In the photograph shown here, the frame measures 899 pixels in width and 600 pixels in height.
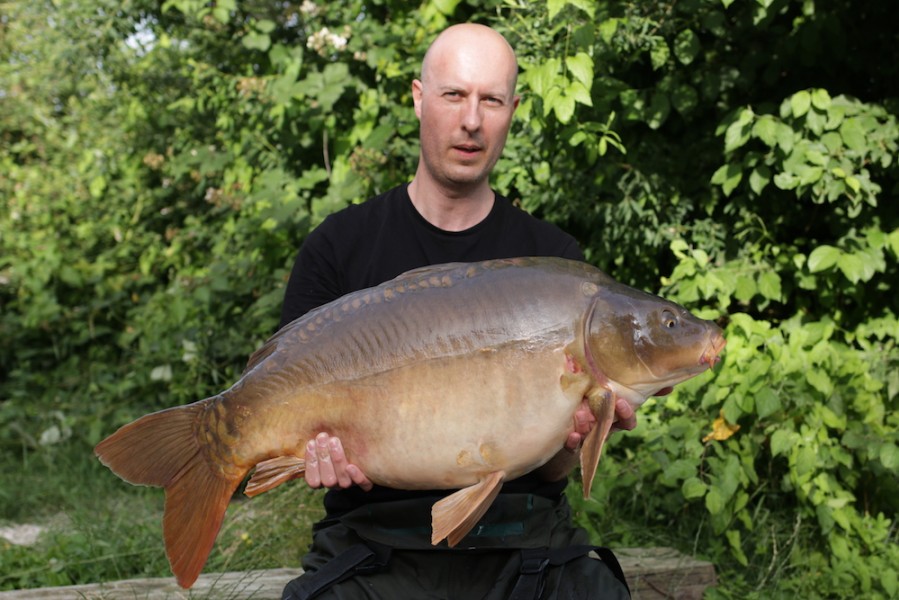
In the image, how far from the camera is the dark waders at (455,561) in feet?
6.48

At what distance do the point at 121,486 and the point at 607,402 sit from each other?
327 centimetres

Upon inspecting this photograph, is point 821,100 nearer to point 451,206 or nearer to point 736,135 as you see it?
point 736,135

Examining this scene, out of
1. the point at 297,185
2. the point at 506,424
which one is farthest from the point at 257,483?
the point at 297,185

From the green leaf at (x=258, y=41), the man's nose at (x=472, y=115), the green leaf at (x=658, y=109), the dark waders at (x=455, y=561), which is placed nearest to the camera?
the dark waders at (x=455, y=561)

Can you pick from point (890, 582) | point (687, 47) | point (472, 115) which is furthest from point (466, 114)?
point (890, 582)

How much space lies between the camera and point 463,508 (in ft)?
5.58

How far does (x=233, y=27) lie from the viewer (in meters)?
5.24

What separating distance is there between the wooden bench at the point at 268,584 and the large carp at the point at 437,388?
880 mm

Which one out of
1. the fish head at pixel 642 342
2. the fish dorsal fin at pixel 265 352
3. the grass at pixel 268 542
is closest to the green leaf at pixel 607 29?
the grass at pixel 268 542

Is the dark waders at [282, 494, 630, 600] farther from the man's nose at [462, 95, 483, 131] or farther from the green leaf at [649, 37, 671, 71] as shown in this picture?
the green leaf at [649, 37, 671, 71]

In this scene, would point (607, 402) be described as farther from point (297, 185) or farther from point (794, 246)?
point (297, 185)

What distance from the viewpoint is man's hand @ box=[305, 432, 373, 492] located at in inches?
70.4

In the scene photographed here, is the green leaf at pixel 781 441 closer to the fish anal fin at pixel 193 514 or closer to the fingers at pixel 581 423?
the fingers at pixel 581 423

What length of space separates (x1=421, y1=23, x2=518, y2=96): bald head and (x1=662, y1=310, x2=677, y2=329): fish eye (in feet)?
2.47
